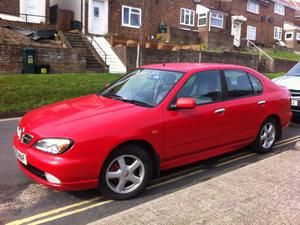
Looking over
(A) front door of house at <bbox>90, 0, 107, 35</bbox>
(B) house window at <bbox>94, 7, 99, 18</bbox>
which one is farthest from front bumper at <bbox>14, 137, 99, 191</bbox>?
(B) house window at <bbox>94, 7, 99, 18</bbox>

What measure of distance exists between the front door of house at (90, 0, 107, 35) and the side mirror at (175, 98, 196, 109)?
21.9 m

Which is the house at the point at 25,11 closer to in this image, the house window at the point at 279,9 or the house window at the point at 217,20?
Result: the house window at the point at 217,20

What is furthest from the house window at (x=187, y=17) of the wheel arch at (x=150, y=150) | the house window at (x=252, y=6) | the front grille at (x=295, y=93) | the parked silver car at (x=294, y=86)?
the wheel arch at (x=150, y=150)

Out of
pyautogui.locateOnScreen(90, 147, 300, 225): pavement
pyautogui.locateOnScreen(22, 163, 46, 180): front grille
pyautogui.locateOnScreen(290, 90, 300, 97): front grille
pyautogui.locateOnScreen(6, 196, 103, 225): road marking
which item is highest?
pyautogui.locateOnScreen(290, 90, 300, 97): front grille

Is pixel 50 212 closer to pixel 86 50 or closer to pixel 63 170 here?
pixel 63 170

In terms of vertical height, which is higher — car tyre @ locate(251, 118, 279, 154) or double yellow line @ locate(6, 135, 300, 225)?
car tyre @ locate(251, 118, 279, 154)

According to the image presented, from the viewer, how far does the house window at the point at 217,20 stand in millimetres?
35378

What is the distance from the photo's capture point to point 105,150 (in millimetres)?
4047

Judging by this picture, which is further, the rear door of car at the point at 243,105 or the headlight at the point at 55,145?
the rear door of car at the point at 243,105

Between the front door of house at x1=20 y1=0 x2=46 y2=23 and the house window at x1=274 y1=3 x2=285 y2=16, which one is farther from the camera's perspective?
the house window at x1=274 y1=3 x2=285 y2=16

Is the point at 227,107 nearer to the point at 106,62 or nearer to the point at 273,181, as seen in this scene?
the point at 273,181

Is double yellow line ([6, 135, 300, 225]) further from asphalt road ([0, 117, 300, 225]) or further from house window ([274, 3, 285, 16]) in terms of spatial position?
house window ([274, 3, 285, 16])

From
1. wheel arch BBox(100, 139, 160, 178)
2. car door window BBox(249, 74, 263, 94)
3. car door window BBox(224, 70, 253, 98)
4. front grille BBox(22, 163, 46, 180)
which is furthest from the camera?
car door window BBox(249, 74, 263, 94)

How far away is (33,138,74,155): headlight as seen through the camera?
3916 millimetres
